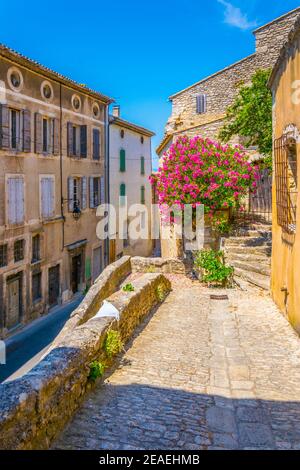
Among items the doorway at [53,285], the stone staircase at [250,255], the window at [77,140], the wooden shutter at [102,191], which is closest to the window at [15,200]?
the doorway at [53,285]

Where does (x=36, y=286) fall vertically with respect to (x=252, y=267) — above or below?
below

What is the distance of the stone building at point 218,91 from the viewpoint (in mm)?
21448

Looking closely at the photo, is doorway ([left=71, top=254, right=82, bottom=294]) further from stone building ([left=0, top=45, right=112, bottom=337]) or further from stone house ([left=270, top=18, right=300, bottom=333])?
stone house ([left=270, top=18, right=300, bottom=333])

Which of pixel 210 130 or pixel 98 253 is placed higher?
pixel 210 130

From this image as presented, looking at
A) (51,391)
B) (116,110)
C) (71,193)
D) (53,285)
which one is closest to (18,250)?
(53,285)

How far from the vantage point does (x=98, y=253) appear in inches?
973

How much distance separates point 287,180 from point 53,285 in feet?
42.5

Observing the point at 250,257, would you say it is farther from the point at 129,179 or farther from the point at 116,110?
the point at 116,110

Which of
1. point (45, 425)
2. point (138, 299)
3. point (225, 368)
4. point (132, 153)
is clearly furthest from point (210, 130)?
point (45, 425)

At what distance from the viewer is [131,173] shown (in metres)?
29.8

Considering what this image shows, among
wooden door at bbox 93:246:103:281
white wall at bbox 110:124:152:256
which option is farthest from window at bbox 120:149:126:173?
wooden door at bbox 93:246:103:281

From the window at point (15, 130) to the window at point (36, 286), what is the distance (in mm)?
4814

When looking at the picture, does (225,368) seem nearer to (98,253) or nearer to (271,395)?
(271,395)

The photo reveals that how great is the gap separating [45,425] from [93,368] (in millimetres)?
1385
